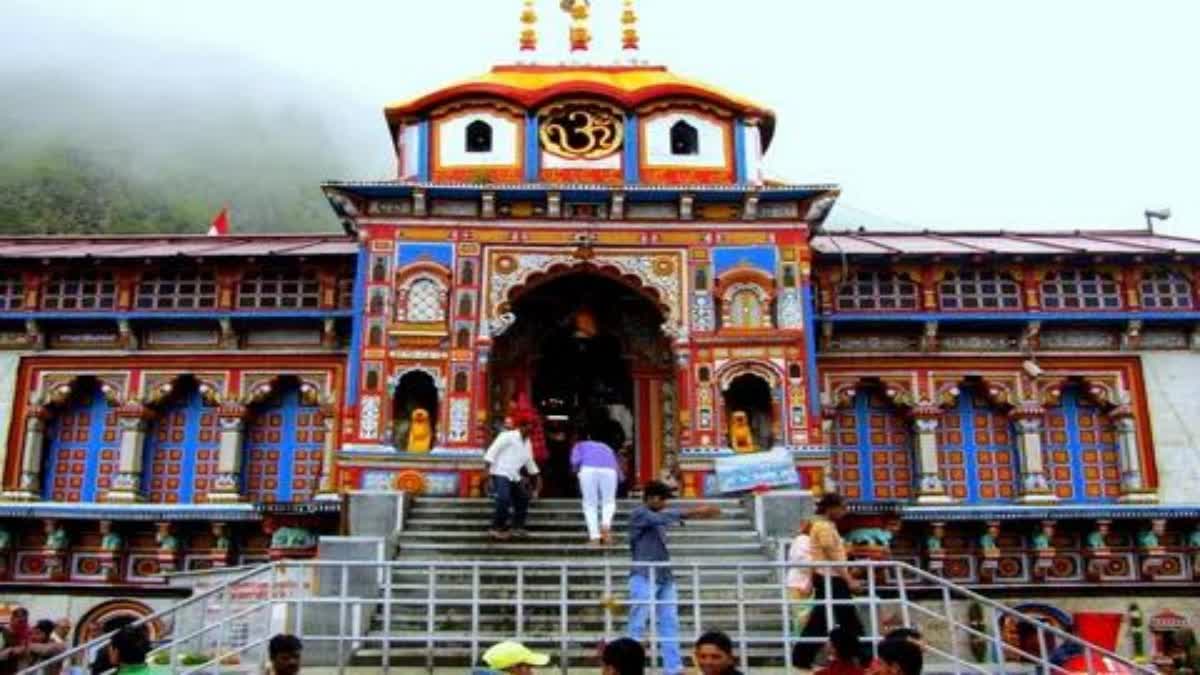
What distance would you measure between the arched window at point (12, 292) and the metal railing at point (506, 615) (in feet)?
28.6

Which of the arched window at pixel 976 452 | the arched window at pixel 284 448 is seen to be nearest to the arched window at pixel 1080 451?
the arched window at pixel 976 452

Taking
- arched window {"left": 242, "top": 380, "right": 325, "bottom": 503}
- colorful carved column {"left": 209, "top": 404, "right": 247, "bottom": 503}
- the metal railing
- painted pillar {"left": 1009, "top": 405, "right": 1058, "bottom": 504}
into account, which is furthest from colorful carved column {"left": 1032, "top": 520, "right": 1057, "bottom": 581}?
colorful carved column {"left": 209, "top": 404, "right": 247, "bottom": 503}

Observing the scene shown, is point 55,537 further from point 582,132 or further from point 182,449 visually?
point 582,132

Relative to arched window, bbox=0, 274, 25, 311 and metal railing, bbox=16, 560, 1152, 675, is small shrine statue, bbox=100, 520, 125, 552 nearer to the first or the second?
arched window, bbox=0, 274, 25, 311

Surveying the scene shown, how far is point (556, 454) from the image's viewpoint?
2034cm

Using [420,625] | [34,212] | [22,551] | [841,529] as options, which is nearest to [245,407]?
[22,551]

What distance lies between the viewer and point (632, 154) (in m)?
19.3

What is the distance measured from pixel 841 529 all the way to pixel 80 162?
7438 cm

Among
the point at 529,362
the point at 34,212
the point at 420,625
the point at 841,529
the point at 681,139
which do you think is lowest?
the point at 420,625

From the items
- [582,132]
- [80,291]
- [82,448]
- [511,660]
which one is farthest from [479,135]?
[511,660]

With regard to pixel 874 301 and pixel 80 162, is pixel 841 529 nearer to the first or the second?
pixel 874 301

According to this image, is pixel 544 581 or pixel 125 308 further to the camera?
pixel 125 308

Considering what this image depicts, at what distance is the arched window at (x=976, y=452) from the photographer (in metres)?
20.2

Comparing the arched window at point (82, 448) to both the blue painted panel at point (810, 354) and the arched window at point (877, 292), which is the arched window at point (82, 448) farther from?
the arched window at point (877, 292)
